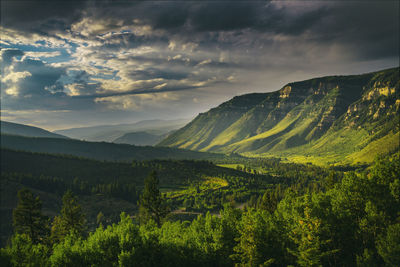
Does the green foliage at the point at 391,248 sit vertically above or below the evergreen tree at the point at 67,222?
above

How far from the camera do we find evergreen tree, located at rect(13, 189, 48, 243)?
5968cm

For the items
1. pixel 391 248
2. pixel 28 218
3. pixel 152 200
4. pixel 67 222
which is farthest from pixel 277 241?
pixel 28 218

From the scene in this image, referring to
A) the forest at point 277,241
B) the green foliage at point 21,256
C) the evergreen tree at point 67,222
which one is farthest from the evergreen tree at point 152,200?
the green foliage at point 21,256

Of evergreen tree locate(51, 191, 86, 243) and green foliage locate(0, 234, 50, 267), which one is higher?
green foliage locate(0, 234, 50, 267)

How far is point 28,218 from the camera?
6053 centimetres

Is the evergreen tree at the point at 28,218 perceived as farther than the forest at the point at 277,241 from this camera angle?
Yes

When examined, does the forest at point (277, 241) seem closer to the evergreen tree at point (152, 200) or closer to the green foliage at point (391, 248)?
the green foliage at point (391, 248)

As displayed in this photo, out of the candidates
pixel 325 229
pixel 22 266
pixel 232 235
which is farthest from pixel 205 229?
pixel 22 266

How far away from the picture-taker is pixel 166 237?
50.5 m

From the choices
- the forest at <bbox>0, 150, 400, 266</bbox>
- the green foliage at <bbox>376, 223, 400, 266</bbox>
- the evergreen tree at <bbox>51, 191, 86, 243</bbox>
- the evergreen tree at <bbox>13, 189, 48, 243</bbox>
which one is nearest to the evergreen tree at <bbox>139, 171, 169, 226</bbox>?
the evergreen tree at <bbox>51, 191, 86, 243</bbox>

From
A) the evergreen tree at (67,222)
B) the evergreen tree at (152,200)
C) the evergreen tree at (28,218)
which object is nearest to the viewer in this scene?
the evergreen tree at (28,218)

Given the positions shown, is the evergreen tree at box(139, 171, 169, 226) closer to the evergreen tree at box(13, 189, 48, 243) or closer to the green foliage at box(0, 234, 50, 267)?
the evergreen tree at box(13, 189, 48, 243)

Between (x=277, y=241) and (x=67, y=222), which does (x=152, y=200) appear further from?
(x=277, y=241)

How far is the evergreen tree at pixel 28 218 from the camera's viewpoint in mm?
59684
